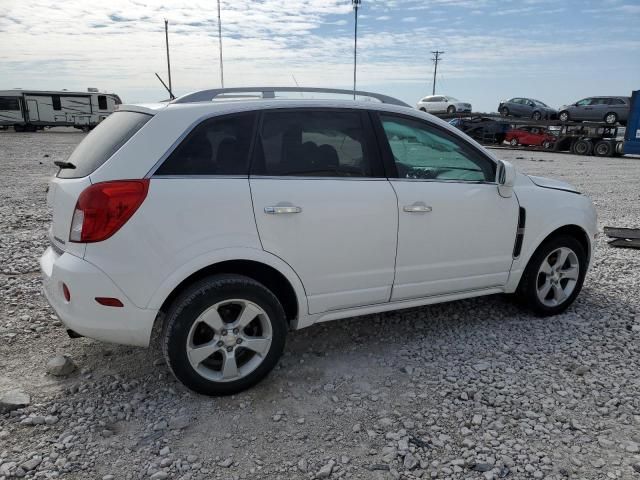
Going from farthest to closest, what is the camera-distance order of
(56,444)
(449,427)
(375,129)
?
1. (375,129)
2. (449,427)
3. (56,444)

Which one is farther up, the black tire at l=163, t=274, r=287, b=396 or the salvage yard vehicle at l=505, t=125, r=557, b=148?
the black tire at l=163, t=274, r=287, b=396

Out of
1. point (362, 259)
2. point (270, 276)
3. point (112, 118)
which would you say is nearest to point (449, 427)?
point (362, 259)

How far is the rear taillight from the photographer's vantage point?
2879mm

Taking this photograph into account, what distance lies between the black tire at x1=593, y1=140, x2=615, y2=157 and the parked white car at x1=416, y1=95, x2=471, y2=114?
1299cm

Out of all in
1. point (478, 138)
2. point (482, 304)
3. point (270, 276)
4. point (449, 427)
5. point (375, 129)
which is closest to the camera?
point (449, 427)

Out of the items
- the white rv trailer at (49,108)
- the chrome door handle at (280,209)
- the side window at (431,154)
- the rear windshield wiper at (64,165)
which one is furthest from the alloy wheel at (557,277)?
the white rv trailer at (49,108)

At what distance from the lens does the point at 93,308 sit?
2.96 metres

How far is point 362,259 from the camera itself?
3.59 metres

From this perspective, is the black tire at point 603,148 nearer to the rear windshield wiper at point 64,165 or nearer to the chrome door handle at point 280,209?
the chrome door handle at point 280,209

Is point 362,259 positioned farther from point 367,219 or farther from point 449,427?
point 449,427

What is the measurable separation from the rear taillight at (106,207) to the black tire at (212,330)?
1.85 feet

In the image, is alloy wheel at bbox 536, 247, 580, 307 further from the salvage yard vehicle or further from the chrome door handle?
the salvage yard vehicle

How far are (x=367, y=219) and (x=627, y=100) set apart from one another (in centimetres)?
2828

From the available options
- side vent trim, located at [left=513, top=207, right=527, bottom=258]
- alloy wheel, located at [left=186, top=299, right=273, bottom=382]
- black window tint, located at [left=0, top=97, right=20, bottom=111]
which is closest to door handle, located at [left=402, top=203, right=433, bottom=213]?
side vent trim, located at [left=513, top=207, right=527, bottom=258]
